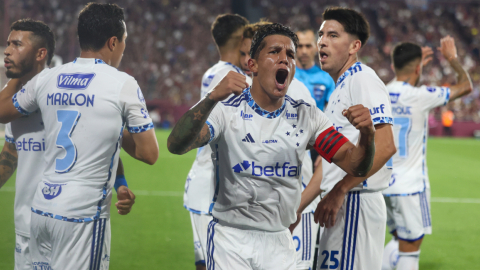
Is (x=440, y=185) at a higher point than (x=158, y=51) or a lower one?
lower

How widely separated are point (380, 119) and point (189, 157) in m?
12.5

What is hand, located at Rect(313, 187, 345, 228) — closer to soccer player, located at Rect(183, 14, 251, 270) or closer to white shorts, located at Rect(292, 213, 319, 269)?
soccer player, located at Rect(183, 14, 251, 270)

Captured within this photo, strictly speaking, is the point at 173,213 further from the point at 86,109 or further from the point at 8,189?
the point at 86,109

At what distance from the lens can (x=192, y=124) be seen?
7.22 ft

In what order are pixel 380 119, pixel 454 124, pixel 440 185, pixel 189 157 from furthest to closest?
pixel 454 124, pixel 189 157, pixel 440 185, pixel 380 119

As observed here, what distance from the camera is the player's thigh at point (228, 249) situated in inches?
96.1

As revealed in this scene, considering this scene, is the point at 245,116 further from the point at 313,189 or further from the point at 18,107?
the point at 18,107

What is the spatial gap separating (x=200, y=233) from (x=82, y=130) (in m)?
1.41

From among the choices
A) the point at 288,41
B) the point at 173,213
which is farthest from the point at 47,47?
the point at 173,213

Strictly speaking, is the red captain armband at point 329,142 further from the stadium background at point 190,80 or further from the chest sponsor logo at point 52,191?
the stadium background at point 190,80

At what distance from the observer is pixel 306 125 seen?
2.55 metres

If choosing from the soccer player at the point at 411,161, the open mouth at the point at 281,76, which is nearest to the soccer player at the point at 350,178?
the open mouth at the point at 281,76

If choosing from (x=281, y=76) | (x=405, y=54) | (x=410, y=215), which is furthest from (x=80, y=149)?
(x=405, y=54)

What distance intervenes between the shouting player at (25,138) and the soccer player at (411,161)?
9.17 ft
